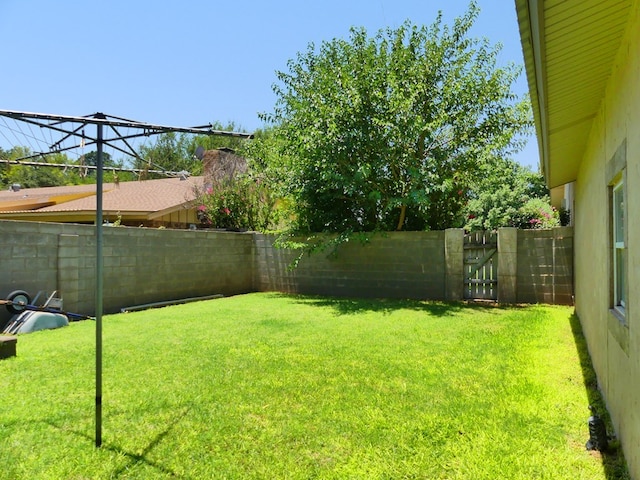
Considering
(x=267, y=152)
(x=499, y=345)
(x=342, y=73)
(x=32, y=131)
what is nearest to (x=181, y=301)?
(x=267, y=152)

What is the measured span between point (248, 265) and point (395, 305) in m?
4.90

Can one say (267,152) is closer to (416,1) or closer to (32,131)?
(416,1)

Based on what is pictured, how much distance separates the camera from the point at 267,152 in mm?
12367

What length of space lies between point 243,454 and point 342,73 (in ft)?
29.6

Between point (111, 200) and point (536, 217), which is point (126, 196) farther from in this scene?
point (536, 217)

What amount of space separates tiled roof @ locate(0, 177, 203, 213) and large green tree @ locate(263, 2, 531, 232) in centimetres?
534

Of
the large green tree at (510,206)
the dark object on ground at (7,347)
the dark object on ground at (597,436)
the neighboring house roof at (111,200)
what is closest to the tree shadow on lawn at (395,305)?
the large green tree at (510,206)

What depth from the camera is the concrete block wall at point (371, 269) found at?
10.4 metres

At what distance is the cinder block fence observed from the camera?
7742mm

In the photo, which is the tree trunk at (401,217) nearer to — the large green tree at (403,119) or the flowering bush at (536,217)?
the large green tree at (403,119)

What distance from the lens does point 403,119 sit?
9578mm

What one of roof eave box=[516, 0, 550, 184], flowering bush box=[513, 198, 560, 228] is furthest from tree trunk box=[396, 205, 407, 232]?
roof eave box=[516, 0, 550, 184]

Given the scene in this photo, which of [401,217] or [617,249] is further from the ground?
[401,217]

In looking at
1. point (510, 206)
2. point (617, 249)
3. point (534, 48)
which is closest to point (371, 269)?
point (617, 249)
